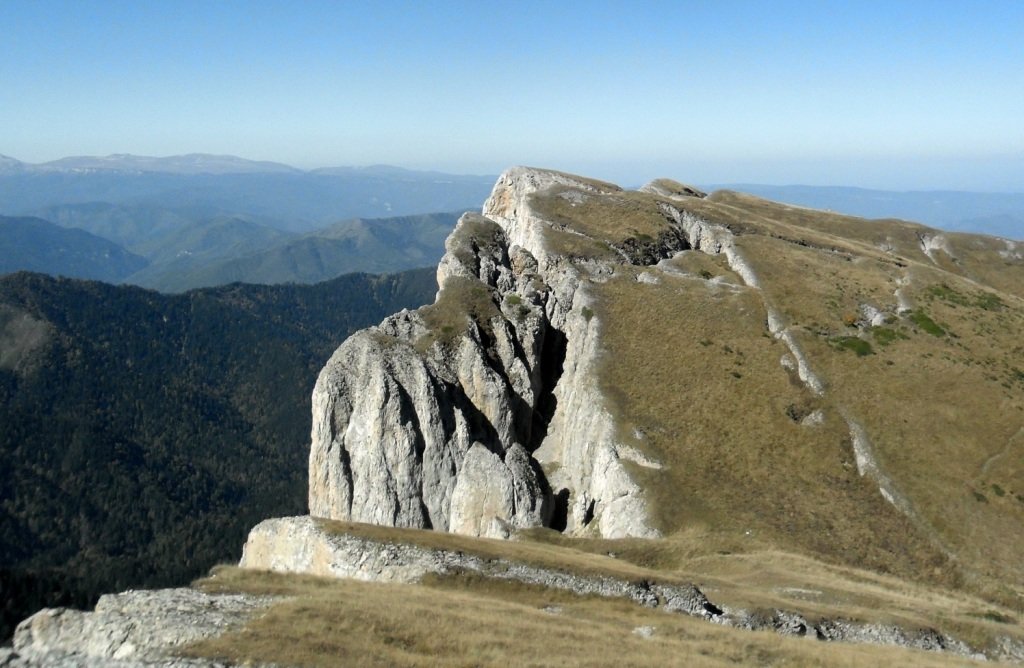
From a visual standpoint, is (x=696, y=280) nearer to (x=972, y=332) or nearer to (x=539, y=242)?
(x=539, y=242)

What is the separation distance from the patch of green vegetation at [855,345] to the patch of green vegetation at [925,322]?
7867 millimetres

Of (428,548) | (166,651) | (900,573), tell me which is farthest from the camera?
(900,573)

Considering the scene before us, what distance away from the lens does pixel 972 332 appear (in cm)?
6988

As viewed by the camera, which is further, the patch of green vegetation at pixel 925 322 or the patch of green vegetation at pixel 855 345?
the patch of green vegetation at pixel 925 322

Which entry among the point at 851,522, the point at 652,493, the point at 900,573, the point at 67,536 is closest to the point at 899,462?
the point at 851,522

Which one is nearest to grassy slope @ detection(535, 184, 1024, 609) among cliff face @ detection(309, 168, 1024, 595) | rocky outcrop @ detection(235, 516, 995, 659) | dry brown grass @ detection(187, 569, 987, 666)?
cliff face @ detection(309, 168, 1024, 595)

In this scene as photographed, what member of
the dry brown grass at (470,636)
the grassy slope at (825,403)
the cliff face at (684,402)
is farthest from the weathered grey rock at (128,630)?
the grassy slope at (825,403)

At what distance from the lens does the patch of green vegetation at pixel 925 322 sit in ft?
227

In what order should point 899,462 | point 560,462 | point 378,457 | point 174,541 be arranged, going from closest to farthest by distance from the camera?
point 899,462
point 378,457
point 560,462
point 174,541

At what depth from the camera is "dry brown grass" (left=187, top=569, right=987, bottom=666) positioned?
21578mm

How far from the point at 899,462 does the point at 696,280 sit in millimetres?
31651

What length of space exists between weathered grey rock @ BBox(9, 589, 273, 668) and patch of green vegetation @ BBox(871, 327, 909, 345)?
62.0 metres

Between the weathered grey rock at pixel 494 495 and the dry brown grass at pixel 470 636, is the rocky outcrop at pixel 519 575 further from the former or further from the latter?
the weathered grey rock at pixel 494 495

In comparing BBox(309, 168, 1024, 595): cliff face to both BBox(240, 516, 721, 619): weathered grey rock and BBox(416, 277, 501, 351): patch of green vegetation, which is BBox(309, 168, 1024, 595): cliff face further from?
BBox(240, 516, 721, 619): weathered grey rock
